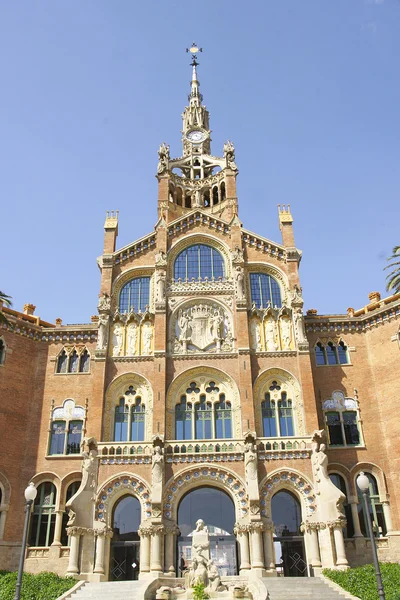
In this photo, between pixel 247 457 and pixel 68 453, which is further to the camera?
pixel 68 453

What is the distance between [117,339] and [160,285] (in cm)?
464

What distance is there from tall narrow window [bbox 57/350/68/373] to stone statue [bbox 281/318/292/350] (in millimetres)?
14691

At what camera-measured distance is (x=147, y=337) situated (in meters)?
38.4

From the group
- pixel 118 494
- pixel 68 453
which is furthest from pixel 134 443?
pixel 68 453

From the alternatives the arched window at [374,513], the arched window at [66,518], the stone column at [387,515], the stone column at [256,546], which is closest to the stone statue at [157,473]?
the stone column at [256,546]

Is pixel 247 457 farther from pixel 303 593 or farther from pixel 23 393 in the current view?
pixel 23 393

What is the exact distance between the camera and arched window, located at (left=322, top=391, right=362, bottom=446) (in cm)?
3709

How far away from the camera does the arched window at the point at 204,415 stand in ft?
116

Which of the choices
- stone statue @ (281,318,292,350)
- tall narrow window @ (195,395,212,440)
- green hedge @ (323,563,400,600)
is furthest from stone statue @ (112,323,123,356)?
green hedge @ (323,563,400,600)

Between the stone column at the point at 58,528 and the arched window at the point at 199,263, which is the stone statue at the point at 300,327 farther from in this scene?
the stone column at the point at 58,528

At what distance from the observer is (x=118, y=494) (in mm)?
32875

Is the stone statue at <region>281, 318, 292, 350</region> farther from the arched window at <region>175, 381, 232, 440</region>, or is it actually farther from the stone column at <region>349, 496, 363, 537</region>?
the stone column at <region>349, 496, 363, 537</region>

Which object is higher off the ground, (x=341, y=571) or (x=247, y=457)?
(x=247, y=457)

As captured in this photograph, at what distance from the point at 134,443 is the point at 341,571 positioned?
12941mm
